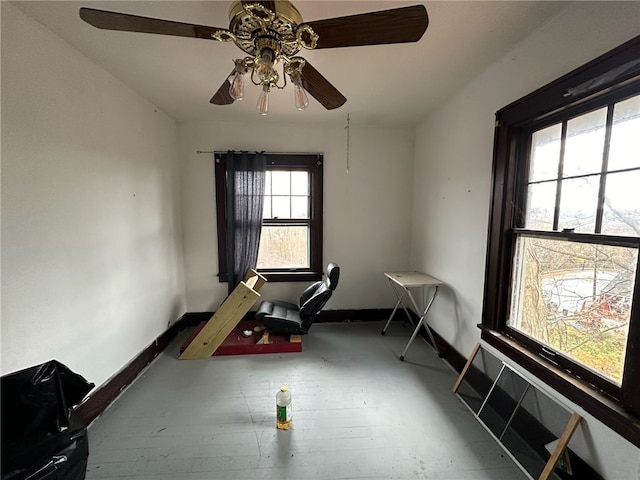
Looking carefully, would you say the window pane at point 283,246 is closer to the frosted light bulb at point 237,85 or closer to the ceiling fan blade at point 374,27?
the frosted light bulb at point 237,85

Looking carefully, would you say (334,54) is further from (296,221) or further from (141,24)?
(296,221)

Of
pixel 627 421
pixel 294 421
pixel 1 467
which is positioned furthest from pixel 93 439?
pixel 627 421

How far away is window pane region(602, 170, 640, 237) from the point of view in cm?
112

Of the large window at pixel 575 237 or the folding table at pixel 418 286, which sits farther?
the folding table at pixel 418 286

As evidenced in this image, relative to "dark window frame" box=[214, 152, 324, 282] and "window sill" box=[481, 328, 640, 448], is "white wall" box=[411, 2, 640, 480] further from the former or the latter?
"dark window frame" box=[214, 152, 324, 282]

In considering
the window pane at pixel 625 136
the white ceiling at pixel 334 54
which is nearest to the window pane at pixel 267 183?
the white ceiling at pixel 334 54

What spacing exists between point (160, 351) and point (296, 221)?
77.2 inches

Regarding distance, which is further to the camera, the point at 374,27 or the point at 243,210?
the point at 243,210

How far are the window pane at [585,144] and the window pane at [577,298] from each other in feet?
1.32

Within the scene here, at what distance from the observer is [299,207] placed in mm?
3150

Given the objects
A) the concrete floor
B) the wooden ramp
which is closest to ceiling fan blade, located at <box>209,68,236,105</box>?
the wooden ramp

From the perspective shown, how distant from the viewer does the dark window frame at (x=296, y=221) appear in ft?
9.84

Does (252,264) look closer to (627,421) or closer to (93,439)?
(93,439)

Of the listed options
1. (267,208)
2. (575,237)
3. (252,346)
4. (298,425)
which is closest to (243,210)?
(267,208)
